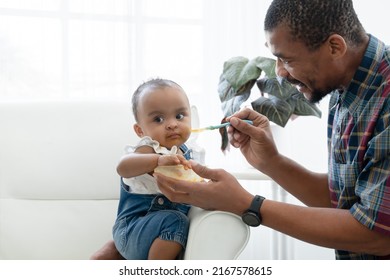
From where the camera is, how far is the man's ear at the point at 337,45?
1.13 m

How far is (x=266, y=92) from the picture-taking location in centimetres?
183

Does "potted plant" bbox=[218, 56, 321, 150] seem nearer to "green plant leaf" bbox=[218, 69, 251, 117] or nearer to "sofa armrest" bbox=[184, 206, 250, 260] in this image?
"green plant leaf" bbox=[218, 69, 251, 117]

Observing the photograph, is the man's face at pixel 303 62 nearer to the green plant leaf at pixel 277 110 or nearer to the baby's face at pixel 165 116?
the baby's face at pixel 165 116

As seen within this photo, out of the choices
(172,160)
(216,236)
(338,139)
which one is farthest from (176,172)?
(338,139)

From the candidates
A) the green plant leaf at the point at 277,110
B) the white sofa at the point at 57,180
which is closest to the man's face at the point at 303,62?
the green plant leaf at the point at 277,110

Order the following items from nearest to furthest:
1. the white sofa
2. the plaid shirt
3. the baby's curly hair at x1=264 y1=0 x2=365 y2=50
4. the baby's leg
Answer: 1. the plaid shirt
2. the baby's curly hair at x1=264 y1=0 x2=365 y2=50
3. the baby's leg
4. the white sofa

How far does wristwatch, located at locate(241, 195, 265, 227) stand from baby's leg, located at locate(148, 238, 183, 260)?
0.74 feet

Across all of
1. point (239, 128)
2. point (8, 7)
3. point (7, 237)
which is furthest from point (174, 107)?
point (8, 7)

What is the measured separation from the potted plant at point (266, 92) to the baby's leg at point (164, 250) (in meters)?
0.74

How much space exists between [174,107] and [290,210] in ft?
1.49

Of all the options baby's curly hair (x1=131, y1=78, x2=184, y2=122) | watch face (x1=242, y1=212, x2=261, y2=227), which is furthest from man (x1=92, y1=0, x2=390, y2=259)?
baby's curly hair (x1=131, y1=78, x2=184, y2=122)

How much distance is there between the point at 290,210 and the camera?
1127 mm

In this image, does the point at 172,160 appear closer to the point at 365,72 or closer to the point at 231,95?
the point at 365,72

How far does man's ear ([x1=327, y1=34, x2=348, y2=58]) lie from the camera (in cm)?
113
